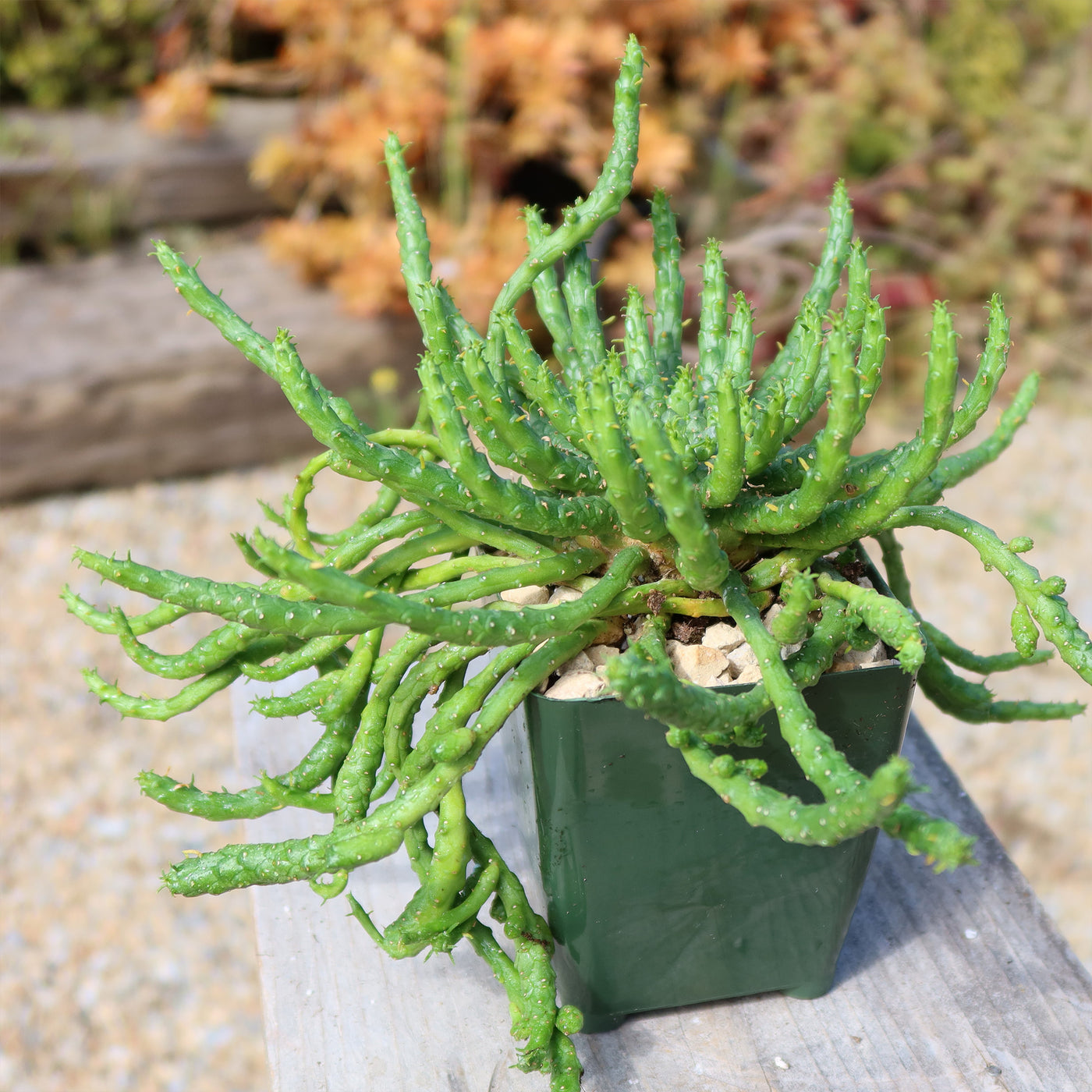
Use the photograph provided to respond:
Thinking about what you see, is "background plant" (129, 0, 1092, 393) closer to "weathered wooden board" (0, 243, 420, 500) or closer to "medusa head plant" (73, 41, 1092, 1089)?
"weathered wooden board" (0, 243, 420, 500)

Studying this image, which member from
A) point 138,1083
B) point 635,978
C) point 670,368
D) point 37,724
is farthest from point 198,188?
point 635,978

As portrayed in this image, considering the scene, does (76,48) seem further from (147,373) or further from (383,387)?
(383,387)

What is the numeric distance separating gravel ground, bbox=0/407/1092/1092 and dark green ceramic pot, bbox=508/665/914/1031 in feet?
3.75

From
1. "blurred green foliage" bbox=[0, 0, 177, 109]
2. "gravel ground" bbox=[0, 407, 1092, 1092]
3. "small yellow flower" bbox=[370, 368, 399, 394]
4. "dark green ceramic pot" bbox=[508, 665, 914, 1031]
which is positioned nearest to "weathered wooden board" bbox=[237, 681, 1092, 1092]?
"dark green ceramic pot" bbox=[508, 665, 914, 1031]

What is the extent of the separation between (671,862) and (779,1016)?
0.20m

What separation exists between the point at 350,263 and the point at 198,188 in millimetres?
596

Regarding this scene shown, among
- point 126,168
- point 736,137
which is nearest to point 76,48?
point 126,168

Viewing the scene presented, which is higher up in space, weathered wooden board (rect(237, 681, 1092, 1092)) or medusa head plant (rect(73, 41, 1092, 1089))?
medusa head plant (rect(73, 41, 1092, 1089))

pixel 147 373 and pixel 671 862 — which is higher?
pixel 671 862

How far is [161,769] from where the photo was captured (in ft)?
7.22

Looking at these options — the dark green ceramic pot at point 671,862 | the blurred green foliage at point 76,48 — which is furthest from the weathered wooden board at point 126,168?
the dark green ceramic pot at point 671,862

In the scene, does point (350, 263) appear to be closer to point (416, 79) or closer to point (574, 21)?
point (416, 79)

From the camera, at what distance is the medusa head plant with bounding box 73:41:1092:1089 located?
0.66 metres

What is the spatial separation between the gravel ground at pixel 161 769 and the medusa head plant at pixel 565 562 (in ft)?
3.82
